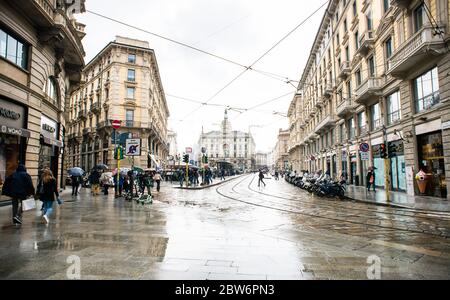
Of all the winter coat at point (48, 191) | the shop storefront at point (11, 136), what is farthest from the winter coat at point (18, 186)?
the shop storefront at point (11, 136)

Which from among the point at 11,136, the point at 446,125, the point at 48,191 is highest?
the point at 446,125

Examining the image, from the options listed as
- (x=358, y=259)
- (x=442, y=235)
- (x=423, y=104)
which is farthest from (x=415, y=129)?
(x=358, y=259)

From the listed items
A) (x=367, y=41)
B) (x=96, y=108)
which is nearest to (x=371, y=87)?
(x=367, y=41)

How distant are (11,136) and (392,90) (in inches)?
857

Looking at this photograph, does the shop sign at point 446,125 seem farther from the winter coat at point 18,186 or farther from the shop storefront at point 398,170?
the winter coat at point 18,186

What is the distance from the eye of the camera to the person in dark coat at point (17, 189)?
7328mm

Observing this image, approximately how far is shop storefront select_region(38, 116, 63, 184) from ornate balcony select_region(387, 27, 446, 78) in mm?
19773

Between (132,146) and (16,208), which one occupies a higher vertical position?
(132,146)

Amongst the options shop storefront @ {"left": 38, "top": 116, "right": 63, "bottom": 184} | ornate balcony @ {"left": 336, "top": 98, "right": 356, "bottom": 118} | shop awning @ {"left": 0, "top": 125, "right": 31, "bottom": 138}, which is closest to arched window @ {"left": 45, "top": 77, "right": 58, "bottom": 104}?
shop storefront @ {"left": 38, "top": 116, "right": 63, "bottom": 184}

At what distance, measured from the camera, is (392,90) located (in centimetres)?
1872

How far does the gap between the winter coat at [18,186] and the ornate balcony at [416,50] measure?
56.9 feet

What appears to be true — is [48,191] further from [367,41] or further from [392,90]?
[367,41]

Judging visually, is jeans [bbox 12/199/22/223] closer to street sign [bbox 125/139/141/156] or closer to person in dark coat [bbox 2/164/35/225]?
person in dark coat [bbox 2/164/35/225]

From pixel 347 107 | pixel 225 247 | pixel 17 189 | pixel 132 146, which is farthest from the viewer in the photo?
pixel 347 107
